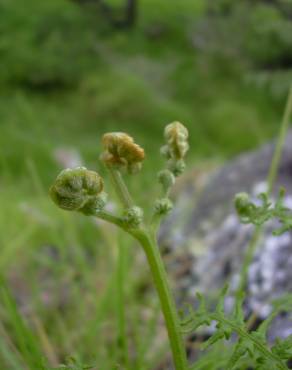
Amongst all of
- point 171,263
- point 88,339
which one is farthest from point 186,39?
point 88,339

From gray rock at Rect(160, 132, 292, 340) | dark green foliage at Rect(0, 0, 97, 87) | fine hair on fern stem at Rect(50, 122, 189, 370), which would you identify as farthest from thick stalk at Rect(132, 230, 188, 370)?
dark green foliage at Rect(0, 0, 97, 87)

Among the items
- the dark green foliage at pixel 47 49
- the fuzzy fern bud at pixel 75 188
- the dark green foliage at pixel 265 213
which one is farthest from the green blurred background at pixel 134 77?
the fuzzy fern bud at pixel 75 188

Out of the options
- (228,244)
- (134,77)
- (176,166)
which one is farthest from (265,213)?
(134,77)

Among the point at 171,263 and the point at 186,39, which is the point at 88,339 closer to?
the point at 171,263

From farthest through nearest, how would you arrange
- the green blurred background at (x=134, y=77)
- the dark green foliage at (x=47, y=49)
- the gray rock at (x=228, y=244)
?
the dark green foliage at (x=47, y=49)
the green blurred background at (x=134, y=77)
the gray rock at (x=228, y=244)

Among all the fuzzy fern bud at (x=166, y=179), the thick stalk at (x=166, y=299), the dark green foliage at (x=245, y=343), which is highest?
the fuzzy fern bud at (x=166, y=179)

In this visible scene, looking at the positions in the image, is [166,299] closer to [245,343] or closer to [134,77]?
[245,343]

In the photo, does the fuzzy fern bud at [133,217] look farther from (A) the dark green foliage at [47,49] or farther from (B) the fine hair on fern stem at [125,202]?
(A) the dark green foliage at [47,49]

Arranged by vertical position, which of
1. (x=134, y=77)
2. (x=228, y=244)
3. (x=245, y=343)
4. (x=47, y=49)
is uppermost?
(x=47, y=49)
